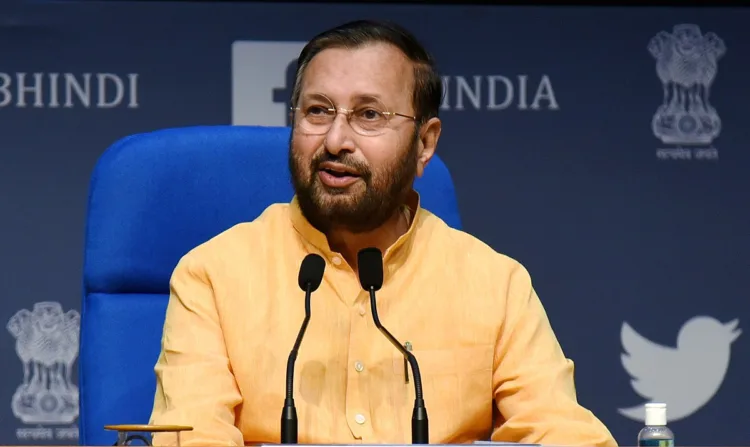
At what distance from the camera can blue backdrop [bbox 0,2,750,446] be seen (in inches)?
126

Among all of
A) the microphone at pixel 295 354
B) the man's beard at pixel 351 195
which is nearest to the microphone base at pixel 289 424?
the microphone at pixel 295 354

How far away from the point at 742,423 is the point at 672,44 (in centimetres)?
91

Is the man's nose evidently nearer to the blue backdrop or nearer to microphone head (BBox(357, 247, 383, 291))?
microphone head (BBox(357, 247, 383, 291))

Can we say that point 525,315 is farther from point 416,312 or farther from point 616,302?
point 616,302

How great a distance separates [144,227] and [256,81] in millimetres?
869

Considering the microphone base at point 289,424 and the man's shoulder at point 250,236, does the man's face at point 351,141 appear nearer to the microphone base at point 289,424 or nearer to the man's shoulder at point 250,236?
the man's shoulder at point 250,236

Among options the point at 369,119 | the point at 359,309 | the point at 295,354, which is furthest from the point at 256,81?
the point at 295,354

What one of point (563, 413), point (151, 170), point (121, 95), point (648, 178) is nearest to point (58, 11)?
point (121, 95)

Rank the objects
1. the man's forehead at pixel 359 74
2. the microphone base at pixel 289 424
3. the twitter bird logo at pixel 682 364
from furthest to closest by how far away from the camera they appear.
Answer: the twitter bird logo at pixel 682 364 < the man's forehead at pixel 359 74 < the microphone base at pixel 289 424

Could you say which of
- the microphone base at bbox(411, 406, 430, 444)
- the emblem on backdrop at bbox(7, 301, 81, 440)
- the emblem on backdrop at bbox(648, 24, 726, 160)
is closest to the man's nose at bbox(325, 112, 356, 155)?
the microphone base at bbox(411, 406, 430, 444)

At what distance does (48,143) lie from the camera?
10.5 feet

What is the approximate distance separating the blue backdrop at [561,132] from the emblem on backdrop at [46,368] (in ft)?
0.31

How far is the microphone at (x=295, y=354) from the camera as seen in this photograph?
6.19 ft

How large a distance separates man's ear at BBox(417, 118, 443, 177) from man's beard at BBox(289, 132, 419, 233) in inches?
2.7
